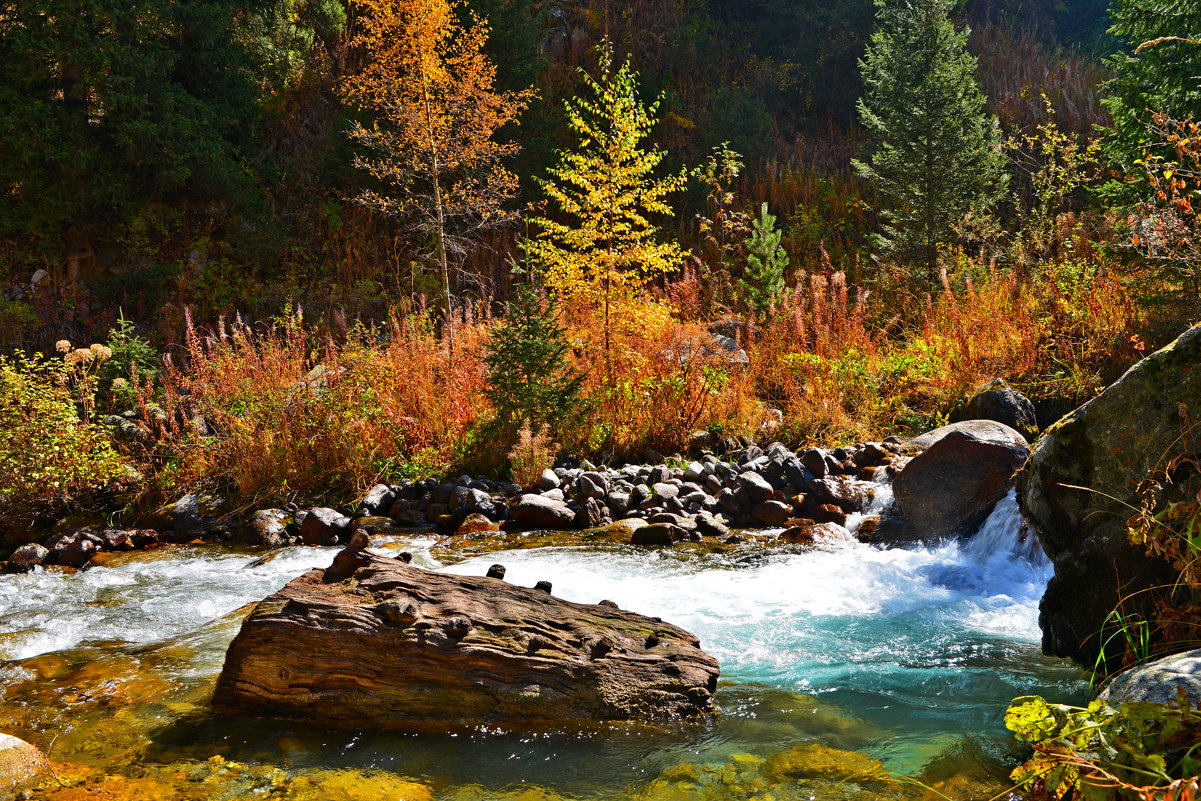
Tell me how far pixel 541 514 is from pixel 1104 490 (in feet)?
12.6

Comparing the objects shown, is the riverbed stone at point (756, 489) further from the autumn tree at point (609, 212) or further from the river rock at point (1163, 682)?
the river rock at point (1163, 682)

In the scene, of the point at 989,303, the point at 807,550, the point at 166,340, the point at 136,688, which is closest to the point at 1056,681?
the point at 807,550

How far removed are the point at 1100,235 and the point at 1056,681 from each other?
28.5 ft

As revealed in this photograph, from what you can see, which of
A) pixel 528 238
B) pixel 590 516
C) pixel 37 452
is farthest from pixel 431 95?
pixel 590 516

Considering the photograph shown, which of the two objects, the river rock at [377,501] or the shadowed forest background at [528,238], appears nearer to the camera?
the river rock at [377,501]

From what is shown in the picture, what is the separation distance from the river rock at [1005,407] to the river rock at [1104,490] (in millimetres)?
3458

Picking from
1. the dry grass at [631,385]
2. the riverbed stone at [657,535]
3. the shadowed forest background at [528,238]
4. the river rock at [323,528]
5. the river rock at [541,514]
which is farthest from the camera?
the shadowed forest background at [528,238]

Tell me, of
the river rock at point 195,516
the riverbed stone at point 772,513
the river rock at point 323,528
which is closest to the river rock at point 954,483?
the riverbed stone at point 772,513

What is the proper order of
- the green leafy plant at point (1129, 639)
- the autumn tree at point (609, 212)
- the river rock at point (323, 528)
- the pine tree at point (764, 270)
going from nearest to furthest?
the green leafy plant at point (1129, 639) < the river rock at point (323, 528) < the autumn tree at point (609, 212) < the pine tree at point (764, 270)

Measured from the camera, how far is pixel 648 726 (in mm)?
2939

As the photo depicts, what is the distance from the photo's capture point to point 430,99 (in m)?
11.3

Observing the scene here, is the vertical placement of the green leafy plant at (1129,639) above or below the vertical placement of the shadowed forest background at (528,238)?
below

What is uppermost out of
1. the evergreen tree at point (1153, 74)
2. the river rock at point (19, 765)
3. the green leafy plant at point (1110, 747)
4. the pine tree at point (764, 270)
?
the evergreen tree at point (1153, 74)

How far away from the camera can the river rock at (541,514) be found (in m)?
6.12
